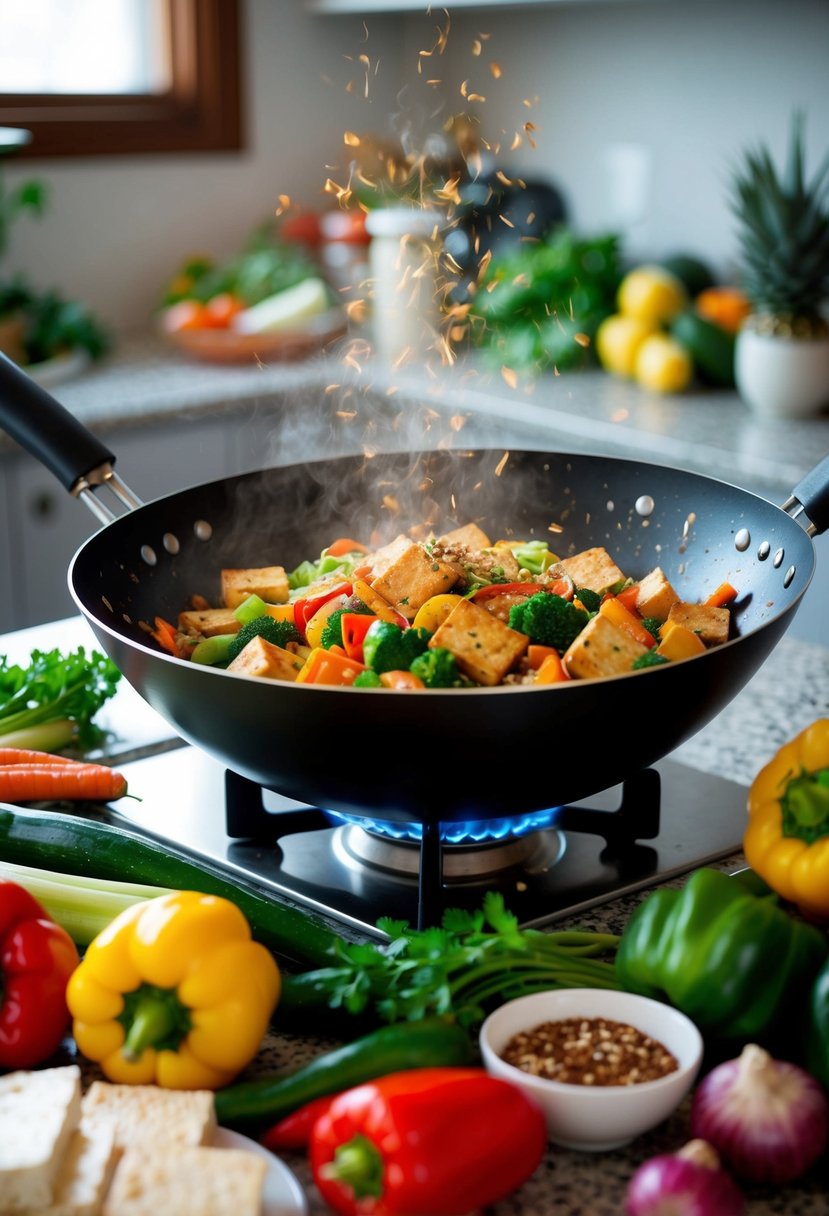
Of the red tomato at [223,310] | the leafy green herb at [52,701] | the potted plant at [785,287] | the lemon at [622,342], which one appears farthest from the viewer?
the red tomato at [223,310]

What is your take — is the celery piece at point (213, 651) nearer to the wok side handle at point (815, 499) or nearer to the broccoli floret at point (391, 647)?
the broccoli floret at point (391, 647)

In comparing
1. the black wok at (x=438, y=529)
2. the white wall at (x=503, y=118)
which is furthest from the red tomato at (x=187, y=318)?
the black wok at (x=438, y=529)

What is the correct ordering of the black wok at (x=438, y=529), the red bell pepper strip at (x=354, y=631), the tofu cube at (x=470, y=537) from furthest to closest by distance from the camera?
the tofu cube at (x=470, y=537), the red bell pepper strip at (x=354, y=631), the black wok at (x=438, y=529)

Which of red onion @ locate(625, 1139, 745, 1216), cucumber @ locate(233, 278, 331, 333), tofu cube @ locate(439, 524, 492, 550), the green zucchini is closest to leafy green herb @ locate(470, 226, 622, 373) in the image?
cucumber @ locate(233, 278, 331, 333)

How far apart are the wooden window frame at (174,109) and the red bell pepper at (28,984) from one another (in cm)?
326

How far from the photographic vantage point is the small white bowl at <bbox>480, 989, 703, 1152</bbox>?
0.85 metres

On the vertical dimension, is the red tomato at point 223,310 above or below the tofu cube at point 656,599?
below

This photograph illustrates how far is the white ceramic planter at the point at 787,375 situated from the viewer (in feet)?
10.2

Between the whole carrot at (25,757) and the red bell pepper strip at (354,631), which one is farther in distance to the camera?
the whole carrot at (25,757)

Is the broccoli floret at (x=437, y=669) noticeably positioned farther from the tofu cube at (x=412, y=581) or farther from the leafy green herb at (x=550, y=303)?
the leafy green herb at (x=550, y=303)

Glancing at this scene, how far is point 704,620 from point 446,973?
1.83ft

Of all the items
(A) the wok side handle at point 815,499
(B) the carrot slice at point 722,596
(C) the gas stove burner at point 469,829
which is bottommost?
(C) the gas stove burner at point 469,829

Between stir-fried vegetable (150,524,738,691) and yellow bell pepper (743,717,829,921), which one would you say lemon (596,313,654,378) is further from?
yellow bell pepper (743,717,829,921)

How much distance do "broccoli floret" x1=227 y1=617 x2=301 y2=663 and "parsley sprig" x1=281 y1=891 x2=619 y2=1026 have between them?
1.37 feet
